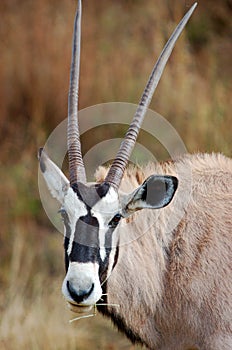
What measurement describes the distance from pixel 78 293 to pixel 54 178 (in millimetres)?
907

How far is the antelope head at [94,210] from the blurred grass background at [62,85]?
8.72 feet

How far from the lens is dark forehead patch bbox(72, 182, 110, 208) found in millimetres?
4809

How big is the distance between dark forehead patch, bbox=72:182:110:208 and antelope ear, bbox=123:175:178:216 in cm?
16

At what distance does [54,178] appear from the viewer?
5203mm

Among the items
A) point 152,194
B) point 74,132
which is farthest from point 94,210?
point 74,132

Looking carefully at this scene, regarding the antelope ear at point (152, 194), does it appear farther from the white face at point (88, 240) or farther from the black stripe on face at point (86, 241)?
the black stripe on face at point (86, 241)

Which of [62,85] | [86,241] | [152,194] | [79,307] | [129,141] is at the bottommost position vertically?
[79,307]

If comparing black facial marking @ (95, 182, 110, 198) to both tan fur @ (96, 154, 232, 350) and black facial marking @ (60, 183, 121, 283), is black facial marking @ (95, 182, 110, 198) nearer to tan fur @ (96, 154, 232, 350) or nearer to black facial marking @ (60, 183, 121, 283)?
black facial marking @ (60, 183, 121, 283)

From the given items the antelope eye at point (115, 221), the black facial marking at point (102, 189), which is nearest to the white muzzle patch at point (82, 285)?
the antelope eye at point (115, 221)

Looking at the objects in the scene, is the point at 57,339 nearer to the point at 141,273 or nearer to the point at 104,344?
the point at 104,344

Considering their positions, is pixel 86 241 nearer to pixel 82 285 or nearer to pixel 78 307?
pixel 82 285

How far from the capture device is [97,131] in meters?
9.73

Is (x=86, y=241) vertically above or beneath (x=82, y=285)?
above

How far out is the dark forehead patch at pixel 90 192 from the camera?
189 inches
